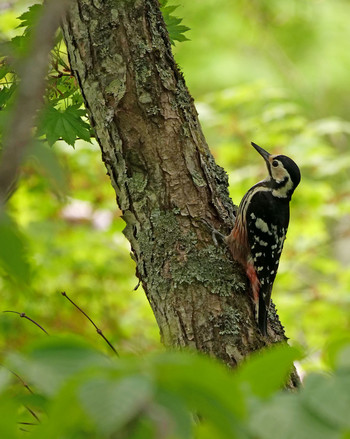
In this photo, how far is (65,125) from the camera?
2.61 metres

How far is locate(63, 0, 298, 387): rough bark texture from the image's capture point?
2.33 m

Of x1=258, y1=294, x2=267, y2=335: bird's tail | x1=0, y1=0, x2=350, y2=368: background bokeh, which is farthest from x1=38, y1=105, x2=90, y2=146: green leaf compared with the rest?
x1=0, y1=0, x2=350, y2=368: background bokeh

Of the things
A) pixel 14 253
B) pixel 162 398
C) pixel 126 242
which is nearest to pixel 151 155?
pixel 14 253

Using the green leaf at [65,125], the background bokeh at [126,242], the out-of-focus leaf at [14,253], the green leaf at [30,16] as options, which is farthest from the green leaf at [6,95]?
the background bokeh at [126,242]

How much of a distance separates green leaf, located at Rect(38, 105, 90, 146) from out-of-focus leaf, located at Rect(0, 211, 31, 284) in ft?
5.55

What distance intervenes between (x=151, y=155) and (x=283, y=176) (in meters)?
1.76

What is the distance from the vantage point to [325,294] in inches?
217

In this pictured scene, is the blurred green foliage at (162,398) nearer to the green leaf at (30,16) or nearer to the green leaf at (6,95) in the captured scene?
the green leaf at (6,95)

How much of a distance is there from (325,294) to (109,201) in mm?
2112

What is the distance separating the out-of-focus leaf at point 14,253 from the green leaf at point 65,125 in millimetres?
1691

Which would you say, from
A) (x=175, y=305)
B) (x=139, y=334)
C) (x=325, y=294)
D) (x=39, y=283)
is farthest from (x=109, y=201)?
(x=175, y=305)

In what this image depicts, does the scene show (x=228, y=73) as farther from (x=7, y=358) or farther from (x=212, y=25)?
(x=7, y=358)

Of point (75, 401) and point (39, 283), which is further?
point (39, 283)

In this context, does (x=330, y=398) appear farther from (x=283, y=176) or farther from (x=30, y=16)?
(x=283, y=176)
